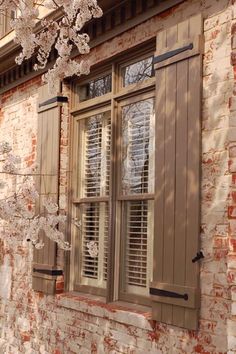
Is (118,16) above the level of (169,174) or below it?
above

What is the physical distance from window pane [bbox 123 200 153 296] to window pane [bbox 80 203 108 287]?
38 cm

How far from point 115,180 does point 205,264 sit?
1.58 metres

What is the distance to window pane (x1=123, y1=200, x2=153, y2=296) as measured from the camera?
5.01m

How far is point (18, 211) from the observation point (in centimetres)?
536

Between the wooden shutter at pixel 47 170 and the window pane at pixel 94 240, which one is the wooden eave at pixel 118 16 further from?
the window pane at pixel 94 240

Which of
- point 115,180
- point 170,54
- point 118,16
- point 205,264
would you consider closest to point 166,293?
point 205,264

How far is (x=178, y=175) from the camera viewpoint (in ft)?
14.6

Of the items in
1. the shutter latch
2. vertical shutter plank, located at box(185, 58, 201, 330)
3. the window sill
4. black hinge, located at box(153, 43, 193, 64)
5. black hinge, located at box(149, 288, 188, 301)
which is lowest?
the window sill

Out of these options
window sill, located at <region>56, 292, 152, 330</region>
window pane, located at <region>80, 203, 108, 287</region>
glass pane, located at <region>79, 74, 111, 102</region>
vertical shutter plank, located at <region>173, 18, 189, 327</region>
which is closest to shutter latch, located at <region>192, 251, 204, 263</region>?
vertical shutter plank, located at <region>173, 18, 189, 327</region>

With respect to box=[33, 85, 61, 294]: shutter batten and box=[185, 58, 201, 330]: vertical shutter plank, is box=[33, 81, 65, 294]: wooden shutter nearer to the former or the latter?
box=[33, 85, 61, 294]: shutter batten

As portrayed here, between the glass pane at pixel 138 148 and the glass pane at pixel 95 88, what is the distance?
18.0 inches

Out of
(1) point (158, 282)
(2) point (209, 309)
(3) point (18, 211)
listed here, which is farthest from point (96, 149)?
(2) point (209, 309)

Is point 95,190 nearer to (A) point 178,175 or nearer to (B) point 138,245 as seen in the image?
(B) point 138,245

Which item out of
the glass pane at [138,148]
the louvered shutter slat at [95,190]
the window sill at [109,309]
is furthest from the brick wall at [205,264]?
the glass pane at [138,148]
